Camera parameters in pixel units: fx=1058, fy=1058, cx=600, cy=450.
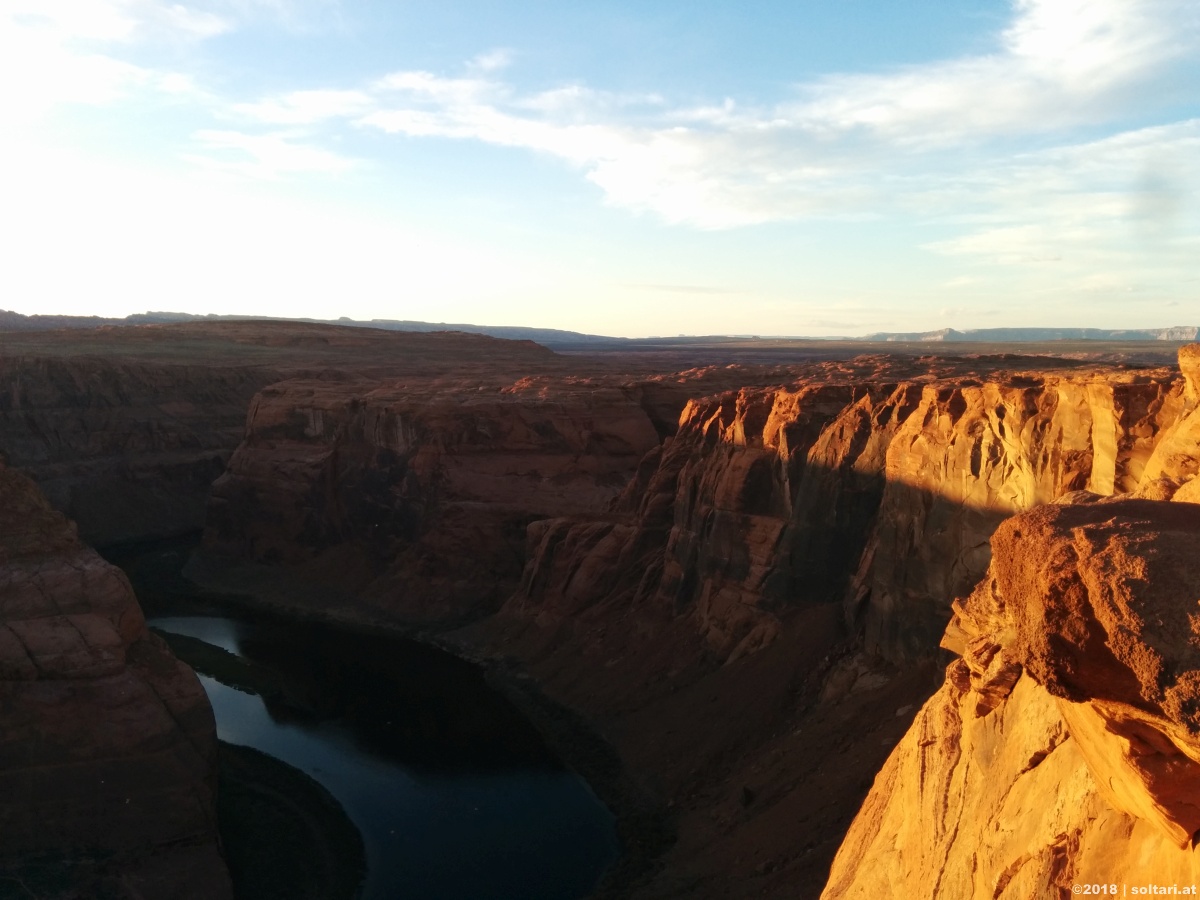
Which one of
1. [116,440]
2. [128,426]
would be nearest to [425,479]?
[116,440]

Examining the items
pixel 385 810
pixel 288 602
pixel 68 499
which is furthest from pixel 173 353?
pixel 385 810

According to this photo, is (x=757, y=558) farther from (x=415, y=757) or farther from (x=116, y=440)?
(x=116, y=440)

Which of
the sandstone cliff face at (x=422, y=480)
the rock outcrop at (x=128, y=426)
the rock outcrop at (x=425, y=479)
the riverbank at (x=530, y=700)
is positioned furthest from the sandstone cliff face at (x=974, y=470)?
the rock outcrop at (x=128, y=426)

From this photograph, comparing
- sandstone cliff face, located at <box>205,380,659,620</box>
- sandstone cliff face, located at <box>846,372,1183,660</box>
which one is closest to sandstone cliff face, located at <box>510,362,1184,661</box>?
sandstone cliff face, located at <box>846,372,1183,660</box>

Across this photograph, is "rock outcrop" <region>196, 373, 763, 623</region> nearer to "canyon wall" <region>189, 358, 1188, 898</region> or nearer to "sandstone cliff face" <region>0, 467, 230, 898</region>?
"canyon wall" <region>189, 358, 1188, 898</region>

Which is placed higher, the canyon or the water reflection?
the canyon

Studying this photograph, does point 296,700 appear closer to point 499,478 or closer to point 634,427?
point 499,478
